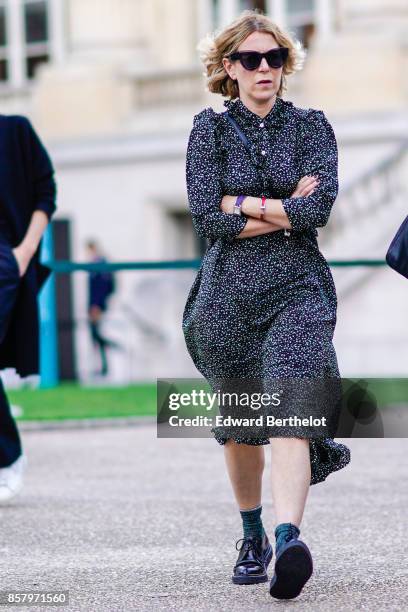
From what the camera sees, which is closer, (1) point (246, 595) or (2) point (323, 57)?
(1) point (246, 595)

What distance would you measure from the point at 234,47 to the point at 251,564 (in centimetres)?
167

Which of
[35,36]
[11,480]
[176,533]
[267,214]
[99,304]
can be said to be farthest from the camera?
[35,36]

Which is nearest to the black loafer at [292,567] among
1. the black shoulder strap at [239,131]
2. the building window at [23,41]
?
the black shoulder strap at [239,131]

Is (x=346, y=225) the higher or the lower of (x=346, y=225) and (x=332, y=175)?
the lower

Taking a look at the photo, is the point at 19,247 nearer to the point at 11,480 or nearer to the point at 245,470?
the point at 11,480

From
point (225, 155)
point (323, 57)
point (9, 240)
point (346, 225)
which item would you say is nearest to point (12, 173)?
point (9, 240)

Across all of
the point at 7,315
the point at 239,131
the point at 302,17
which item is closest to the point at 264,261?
the point at 239,131

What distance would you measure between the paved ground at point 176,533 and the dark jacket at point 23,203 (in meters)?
0.71

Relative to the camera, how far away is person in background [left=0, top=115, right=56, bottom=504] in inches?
296

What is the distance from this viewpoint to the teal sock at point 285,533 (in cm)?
502

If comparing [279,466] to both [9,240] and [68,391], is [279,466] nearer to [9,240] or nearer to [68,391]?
[9,240]

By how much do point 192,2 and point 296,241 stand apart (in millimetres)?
19384

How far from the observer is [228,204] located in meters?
5.42

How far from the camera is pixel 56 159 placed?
78.9 feet
